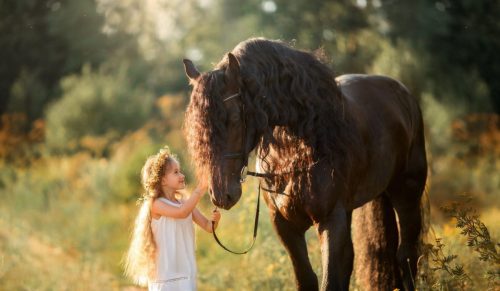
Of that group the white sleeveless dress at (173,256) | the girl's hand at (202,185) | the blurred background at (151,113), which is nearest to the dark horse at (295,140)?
the girl's hand at (202,185)

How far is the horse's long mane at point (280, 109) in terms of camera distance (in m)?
4.19

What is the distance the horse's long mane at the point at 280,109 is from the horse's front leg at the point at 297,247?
19.0 inches

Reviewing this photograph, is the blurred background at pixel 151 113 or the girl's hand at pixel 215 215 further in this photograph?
the blurred background at pixel 151 113

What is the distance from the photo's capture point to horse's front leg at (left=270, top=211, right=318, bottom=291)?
5.17 meters

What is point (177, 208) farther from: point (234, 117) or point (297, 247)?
point (234, 117)

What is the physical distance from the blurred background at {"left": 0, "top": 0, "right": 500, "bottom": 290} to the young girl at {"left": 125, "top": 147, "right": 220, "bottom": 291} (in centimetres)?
44

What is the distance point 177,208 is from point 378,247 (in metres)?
2.20

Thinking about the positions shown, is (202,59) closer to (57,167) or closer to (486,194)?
(57,167)

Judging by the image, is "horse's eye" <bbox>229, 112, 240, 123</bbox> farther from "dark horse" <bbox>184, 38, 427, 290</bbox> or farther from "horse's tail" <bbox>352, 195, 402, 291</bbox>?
"horse's tail" <bbox>352, 195, 402, 291</bbox>

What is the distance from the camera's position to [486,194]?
44.0ft

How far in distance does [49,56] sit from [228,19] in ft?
21.1

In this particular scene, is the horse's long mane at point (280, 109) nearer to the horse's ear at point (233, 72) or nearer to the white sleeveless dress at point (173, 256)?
the horse's ear at point (233, 72)

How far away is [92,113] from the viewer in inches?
826

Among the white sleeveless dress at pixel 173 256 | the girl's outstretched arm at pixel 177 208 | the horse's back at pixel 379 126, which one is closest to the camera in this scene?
the girl's outstretched arm at pixel 177 208
